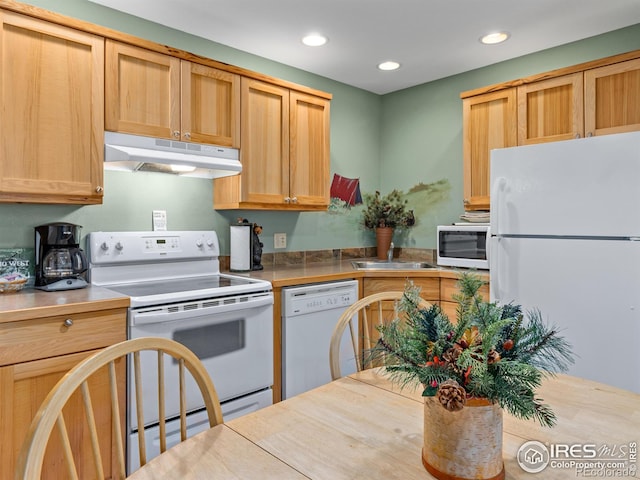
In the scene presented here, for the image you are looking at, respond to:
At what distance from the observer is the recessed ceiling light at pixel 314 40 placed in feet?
9.00

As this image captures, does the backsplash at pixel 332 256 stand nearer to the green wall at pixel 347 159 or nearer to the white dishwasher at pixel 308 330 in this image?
the green wall at pixel 347 159

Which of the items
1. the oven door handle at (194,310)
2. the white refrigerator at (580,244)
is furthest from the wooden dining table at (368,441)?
the white refrigerator at (580,244)

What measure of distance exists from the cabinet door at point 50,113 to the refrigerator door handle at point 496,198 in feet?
6.80

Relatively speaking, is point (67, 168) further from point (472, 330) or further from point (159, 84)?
point (472, 330)

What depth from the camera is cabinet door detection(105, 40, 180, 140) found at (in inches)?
83.0

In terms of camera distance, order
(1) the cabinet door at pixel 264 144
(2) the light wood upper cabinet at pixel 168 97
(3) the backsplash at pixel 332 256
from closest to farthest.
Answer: (2) the light wood upper cabinet at pixel 168 97 < (1) the cabinet door at pixel 264 144 < (3) the backsplash at pixel 332 256

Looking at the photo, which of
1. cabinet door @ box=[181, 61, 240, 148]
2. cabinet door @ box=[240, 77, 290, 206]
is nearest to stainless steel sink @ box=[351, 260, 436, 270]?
cabinet door @ box=[240, 77, 290, 206]

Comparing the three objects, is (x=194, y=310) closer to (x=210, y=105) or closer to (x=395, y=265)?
(x=210, y=105)

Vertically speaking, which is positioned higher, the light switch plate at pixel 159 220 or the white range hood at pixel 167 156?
the white range hood at pixel 167 156

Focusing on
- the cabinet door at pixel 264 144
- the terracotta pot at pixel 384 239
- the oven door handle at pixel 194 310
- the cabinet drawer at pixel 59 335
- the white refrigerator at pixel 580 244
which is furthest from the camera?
the terracotta pot at pixel 384 239

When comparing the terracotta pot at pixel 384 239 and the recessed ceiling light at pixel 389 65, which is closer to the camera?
the recessed ceiling light at pixel 389 65

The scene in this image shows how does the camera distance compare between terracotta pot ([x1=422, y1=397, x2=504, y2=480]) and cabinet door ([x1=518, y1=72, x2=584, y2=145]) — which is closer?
terracotta pot ([x1=422, y1=397, x2=504, y2=480])

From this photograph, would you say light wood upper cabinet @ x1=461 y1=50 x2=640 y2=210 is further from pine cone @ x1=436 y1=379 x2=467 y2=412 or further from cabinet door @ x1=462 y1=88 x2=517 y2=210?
pine cone @ x1=436 y1=379 x2=467 y2=412

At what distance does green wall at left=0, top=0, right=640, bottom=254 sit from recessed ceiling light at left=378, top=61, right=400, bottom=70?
1.52 feet
